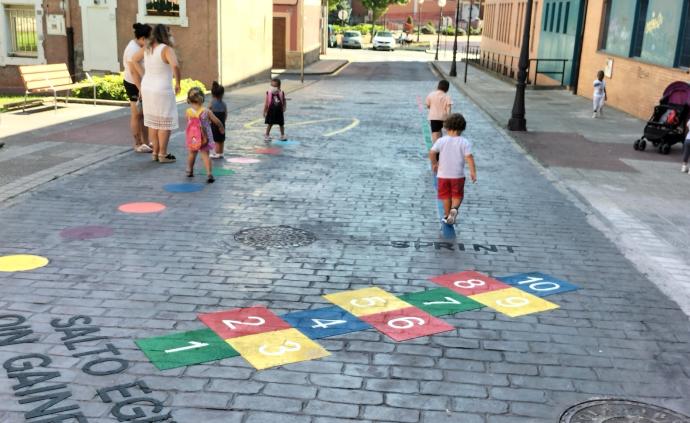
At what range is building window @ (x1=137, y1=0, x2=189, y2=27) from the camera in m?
23.7

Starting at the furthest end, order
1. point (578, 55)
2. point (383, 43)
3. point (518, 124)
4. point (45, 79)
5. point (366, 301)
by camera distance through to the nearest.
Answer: point (383, 43), point (578, 55), point (45, 79), point (518, 124), point (366, 301)

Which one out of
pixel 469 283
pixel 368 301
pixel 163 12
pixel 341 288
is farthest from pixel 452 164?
pixel 163 12

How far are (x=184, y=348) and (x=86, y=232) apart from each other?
3.31 meters

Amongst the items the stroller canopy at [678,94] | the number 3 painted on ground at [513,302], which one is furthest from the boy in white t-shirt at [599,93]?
the number 3 painted on ground at [513,302]

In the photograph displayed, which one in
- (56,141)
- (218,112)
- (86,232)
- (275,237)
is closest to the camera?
(86,232)

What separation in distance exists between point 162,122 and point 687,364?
8595 mm

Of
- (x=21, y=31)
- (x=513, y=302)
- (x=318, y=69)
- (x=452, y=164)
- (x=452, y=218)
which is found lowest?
(x=513, y=302)

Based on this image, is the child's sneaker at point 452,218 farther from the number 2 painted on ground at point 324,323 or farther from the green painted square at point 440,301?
the number 2 painted on ground at point 324,323

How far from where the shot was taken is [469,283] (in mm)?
6664

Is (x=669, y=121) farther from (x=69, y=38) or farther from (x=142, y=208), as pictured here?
(x=69, y=38)

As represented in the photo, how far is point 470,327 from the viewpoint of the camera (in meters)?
5.64

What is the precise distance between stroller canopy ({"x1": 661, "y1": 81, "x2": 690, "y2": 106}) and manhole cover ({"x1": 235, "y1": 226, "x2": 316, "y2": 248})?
10472mm

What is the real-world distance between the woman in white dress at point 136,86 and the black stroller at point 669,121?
10.3 meters

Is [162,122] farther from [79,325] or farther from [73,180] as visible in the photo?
[79,325]
